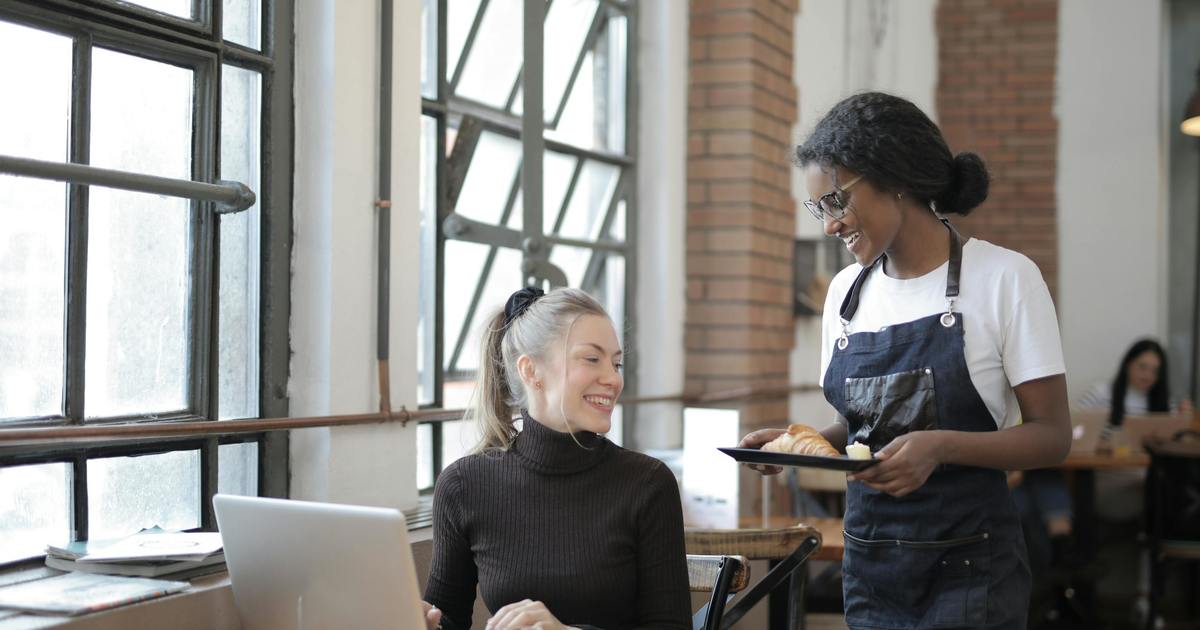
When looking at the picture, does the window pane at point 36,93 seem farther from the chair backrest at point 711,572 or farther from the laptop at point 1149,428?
the laptop at point 1149,428

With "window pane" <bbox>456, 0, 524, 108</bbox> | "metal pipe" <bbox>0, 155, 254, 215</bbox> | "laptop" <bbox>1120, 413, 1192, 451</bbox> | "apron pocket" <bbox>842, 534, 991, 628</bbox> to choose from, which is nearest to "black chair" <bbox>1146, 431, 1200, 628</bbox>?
"laptop" <bbox>1120, 413, 1192, 451</bbox>

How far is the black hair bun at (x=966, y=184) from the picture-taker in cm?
196

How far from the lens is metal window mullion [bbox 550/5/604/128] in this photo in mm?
4020

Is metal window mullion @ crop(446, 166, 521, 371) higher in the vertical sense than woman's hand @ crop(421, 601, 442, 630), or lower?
higher

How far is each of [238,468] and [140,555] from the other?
Answer: 1.97 ft

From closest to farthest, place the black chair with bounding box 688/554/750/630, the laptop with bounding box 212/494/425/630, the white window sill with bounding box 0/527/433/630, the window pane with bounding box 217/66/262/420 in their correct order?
the laptop with bounding box 212/494/425/630, the white window sill with bounding box 0/527/433/630, the black chair with bounding box 688/554/750/630, the window pane with bounding box 217/66/262/420

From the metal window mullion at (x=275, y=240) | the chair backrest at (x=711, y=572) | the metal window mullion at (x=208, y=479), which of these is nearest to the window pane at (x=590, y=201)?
the metal window mullion at (x=275, y=240)

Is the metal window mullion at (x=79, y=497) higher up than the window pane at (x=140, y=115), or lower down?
lower down

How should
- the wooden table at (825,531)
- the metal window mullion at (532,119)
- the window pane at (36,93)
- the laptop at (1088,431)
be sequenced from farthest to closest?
the laptop at (1088,431), the metal window mullion at (532,119), the wooden table at (825,531), the window pane at (36,93)

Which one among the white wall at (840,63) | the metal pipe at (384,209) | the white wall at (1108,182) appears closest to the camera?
the metal pipe at (384,209)

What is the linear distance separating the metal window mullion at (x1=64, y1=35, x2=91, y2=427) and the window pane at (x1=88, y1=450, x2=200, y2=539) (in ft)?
0.52

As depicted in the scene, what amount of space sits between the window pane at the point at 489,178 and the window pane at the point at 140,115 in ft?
3.52

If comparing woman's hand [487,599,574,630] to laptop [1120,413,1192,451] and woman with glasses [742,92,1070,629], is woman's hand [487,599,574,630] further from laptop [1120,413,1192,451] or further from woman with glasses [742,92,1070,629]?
laptop [1120,413,1192,451]

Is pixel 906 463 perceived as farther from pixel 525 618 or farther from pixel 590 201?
pixel 590 201
